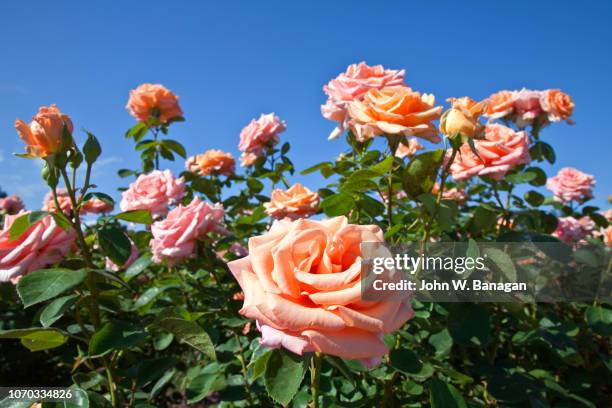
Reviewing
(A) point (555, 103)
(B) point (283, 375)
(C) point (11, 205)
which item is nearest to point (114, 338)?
(B) point (283, 375)

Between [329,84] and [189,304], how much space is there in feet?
4.82

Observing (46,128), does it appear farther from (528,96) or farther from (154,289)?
(528,96)

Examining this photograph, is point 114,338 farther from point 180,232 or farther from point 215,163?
point 215,163

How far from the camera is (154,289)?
1.90 m

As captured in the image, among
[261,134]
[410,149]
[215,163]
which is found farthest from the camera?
[215,163]

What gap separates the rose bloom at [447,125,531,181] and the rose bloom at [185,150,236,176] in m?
2.10

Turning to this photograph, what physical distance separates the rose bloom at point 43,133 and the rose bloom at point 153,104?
6.47 ft

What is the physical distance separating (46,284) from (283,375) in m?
0.71

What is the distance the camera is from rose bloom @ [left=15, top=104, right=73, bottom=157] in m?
1.38

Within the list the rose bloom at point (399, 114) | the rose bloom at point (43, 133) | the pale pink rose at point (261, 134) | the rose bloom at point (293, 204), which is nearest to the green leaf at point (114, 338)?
the rose bloom at point (43, 133)

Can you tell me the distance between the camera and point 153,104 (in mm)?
3375

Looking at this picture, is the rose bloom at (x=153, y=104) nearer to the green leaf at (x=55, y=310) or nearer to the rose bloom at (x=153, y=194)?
the rose bloom at (x=153, y=194)

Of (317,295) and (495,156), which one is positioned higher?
(495,156)

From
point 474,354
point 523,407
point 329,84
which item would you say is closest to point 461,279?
point 523,407
